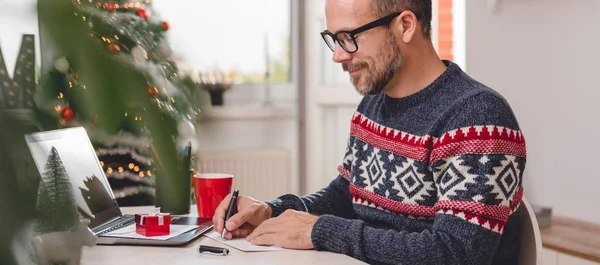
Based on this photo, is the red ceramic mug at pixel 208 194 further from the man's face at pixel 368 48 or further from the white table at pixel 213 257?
Result: the man's face at pixel 368 48

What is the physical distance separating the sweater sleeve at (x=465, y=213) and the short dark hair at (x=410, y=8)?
0.29 m

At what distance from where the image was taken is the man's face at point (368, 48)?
146cm

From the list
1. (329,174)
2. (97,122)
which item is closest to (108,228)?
(97,122)

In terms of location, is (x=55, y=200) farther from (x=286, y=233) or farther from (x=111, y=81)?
(x=286, y=233)

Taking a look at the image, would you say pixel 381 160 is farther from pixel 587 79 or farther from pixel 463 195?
pixel 587 79

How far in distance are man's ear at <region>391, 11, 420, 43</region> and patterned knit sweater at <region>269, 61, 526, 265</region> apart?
11 centimetres

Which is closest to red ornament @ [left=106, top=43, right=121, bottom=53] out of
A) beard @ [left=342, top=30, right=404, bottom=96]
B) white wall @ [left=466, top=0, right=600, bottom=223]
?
beard @ [left=342, top=30, right=404, bottom=96]

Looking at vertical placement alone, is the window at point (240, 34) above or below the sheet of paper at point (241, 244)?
above

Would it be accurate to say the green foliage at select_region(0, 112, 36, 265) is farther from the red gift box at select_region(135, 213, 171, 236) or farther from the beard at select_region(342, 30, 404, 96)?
the beard at select_region(342, 30, 404, 96)

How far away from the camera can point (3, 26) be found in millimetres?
200

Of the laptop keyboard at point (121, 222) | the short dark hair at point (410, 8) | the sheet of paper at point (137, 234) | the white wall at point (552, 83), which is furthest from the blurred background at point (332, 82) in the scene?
the short dark hair at point (410, 8)

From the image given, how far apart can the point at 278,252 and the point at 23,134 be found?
101 centimetres

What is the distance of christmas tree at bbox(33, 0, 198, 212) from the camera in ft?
0.71

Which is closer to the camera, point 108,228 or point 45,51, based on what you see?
point 45,51
